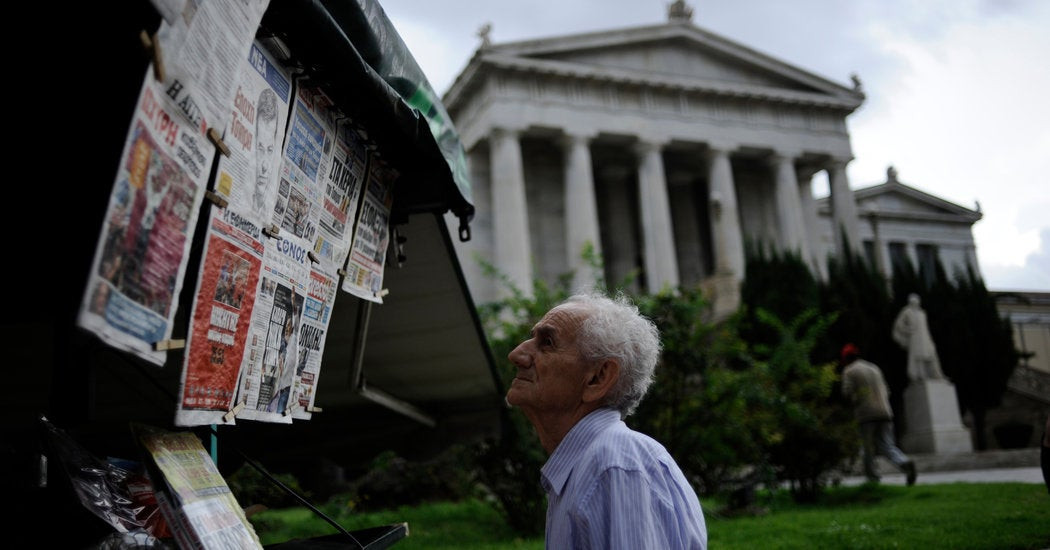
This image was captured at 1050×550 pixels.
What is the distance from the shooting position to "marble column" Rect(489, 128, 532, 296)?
29.9m

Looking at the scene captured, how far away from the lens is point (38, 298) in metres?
3.31

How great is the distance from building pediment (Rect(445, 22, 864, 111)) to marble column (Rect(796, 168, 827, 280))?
3.63m

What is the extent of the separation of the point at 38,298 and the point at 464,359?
281cm

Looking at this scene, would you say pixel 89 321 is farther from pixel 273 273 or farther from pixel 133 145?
pixel 273 273

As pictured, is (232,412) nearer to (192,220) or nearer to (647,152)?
(192,220)

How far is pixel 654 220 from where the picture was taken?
32594 mm

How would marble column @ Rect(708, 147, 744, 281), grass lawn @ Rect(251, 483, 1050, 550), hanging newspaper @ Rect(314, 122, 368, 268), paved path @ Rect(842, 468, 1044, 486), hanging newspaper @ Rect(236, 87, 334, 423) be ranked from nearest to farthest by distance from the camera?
hanging newspaper @ Rect(236, 87, 334, 423) < hanging newspaper @ Rect(314, 122, 368, 268) < grass lawn @ Rect(251, 483, 1050, 550) < paved path @ Rect(842, 468, 1044, 486) < marble column @ Rect(708, 147, 744, 281)

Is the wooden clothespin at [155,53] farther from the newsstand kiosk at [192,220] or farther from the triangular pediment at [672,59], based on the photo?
the triangular pediment at [672,59]

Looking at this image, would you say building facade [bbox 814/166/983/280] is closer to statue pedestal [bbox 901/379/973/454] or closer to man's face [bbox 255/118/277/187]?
statue pedestal [bbox 901/379/973/454]

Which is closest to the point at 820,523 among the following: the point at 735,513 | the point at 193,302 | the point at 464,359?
the point at 735,513

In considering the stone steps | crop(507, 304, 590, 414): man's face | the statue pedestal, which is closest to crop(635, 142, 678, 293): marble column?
the statue pedestal

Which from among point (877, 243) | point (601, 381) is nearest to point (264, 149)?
point (601, 381)

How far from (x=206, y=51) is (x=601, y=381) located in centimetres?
148

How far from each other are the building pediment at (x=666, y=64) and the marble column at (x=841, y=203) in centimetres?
294
